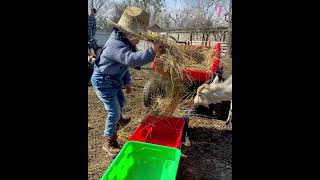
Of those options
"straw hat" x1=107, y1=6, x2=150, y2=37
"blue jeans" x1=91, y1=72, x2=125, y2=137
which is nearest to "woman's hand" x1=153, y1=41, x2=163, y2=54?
"straw hat" x1=107, y1=6, x2=150, y2=37

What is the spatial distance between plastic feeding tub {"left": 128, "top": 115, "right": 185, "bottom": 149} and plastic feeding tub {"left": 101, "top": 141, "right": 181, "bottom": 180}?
311mm

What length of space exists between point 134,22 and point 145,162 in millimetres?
1392

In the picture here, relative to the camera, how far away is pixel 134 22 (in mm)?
2914

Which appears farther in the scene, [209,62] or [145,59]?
[209,62]

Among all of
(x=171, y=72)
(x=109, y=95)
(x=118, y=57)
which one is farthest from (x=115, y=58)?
(x=171, y=72)

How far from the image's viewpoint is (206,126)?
Answer: 397cm

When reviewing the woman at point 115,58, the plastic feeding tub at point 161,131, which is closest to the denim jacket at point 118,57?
the woman at point 115,58

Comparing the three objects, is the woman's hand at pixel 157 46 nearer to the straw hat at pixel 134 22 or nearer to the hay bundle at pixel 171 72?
the hay bundle at pixel 171 72
